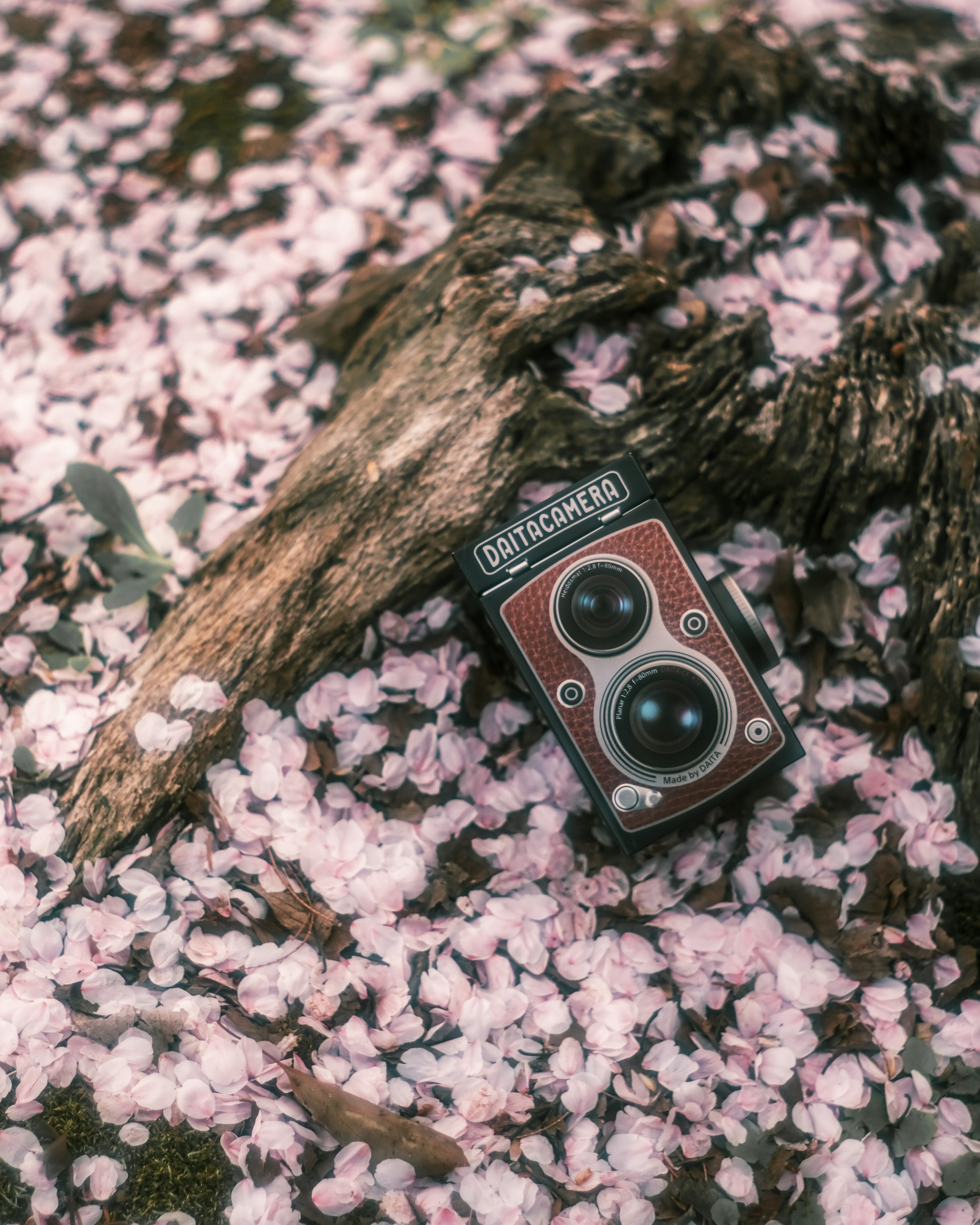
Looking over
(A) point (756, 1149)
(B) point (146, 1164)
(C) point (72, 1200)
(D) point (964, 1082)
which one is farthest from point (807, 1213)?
(C) point (72, 1200)

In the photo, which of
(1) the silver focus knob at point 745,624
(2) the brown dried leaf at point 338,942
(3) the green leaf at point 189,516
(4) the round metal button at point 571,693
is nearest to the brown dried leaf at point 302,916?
(2) the brown dried leaf at point 338,942

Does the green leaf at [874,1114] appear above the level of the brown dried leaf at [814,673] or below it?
below

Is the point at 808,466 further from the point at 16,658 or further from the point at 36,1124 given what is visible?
the point at 36,1124

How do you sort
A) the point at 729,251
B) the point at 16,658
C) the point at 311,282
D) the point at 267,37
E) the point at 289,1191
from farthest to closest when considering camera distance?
the point at 267,37 → the point at 311,282 → the point at 729,251 → the point at 16,658 → the point at 289,1191

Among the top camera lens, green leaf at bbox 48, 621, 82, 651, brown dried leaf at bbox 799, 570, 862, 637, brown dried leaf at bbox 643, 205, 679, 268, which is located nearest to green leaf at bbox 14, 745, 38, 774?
green leaf at bbox 48, 621, 82, 651

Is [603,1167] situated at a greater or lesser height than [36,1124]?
lesser

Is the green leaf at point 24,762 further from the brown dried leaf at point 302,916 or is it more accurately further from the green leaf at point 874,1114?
the green leaf at point 874,1114

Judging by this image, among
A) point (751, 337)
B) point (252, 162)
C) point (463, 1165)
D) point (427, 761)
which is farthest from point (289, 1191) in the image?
point (252, 162)
